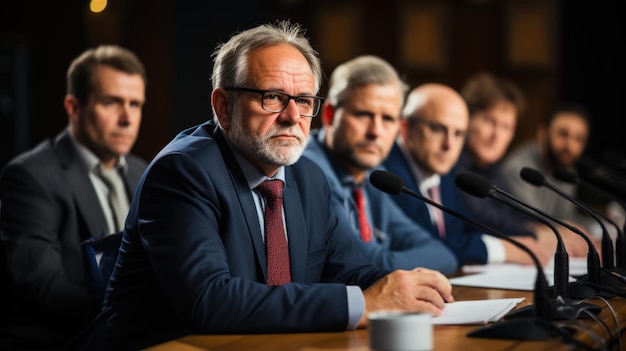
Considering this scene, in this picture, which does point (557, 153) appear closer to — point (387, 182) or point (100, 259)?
point (387, 182)

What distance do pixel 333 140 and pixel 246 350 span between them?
5.53 ft

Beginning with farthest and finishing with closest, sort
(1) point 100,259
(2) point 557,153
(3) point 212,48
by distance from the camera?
(2) point 557,153
(3) point 212,48
(1) point 100,259

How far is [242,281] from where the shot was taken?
1777 millimetres

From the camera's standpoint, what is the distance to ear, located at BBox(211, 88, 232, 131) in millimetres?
2117

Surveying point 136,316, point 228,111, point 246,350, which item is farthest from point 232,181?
point 246,350

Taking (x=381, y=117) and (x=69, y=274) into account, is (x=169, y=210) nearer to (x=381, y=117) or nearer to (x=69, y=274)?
Answer: (x=69, y=274)

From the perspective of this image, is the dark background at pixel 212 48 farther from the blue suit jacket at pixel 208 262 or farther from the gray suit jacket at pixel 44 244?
the gray suit jacket at pixel 44 244

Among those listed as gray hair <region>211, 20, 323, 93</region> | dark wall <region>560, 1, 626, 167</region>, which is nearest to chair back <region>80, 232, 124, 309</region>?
gray hair <region>211, 20, 323, 93</region>

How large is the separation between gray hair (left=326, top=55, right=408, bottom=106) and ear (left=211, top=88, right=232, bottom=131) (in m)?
1.16

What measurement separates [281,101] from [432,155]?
5.64ft

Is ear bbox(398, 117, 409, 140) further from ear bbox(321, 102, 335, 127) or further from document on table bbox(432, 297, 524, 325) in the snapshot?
document on table bbox(432, 297, 524, 325)

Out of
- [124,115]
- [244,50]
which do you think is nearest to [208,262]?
[244,50]

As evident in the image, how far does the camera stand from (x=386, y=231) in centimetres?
329

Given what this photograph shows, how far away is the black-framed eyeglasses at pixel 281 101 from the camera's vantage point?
2051 millimetres
